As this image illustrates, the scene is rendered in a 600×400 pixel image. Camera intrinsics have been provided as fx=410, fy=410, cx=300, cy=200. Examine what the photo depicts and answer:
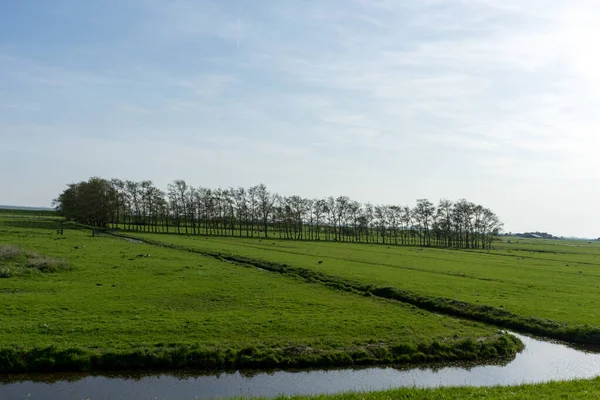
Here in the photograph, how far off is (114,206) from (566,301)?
12826cm

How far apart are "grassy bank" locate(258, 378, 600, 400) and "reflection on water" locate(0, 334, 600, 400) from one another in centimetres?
265

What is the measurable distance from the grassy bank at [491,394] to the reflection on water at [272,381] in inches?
104

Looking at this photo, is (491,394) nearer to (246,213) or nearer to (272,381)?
(272,381)

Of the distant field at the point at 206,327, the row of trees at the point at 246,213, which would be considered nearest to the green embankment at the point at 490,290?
the distant field at the point at 206,327

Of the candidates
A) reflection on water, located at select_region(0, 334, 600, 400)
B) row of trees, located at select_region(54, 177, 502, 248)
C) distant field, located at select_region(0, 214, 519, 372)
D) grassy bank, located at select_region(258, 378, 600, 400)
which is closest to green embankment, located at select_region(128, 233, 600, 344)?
distant field, located at select_region(0, 214, 519, 372)

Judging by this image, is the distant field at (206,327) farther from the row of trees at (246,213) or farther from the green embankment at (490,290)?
the row of trees at (246,213)

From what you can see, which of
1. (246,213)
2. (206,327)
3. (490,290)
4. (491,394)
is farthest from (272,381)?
(246,213)

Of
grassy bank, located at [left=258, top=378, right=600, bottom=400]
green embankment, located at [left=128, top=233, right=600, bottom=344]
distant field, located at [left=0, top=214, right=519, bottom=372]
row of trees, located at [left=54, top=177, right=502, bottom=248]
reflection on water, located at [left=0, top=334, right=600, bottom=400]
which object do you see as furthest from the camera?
row of trees, located at [left=54, top=177, right=502, bottom=248]

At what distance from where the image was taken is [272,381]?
19141 mm

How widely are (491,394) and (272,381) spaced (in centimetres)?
960

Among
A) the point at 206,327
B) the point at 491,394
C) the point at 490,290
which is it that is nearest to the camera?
the point at 491,394

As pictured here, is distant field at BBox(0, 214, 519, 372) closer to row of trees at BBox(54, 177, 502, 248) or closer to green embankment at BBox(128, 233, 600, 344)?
green embankment at BBox(128, 233, 600, 344)

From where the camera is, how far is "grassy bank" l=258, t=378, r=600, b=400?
13.3m

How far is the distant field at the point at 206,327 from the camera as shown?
20.3 m
